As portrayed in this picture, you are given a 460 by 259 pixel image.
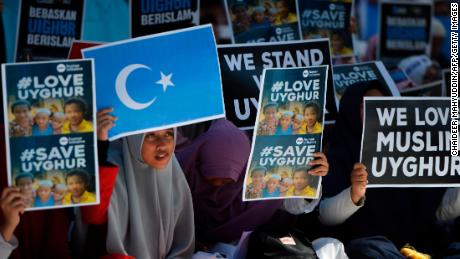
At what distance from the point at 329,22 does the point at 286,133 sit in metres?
2.69

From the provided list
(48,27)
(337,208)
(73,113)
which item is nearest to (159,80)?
(73,113)

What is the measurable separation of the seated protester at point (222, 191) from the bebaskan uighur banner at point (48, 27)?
162 centimetres

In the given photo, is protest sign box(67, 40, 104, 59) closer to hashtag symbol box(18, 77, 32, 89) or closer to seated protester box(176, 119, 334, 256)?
seated protester box(176, 119, 334, 256)

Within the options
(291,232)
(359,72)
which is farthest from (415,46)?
(291,232)

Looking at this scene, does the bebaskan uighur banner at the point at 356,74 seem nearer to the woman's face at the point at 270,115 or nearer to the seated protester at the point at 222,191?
the seated protester at the point at 222,191

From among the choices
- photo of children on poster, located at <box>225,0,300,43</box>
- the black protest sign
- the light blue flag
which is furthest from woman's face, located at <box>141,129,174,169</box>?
the black protest sign

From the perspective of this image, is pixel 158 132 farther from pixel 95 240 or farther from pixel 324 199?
pixel 324 199

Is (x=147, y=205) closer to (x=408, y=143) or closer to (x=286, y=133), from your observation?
(x=286, y=133)

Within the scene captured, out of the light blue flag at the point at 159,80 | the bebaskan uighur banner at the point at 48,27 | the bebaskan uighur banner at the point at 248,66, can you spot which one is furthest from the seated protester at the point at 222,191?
the bebaskan uighur banner at the point at 48,27

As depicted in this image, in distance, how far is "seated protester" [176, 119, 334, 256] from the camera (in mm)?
5289

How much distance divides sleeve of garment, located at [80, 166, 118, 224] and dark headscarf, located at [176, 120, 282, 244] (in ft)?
2.91

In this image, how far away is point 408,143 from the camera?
5.11m

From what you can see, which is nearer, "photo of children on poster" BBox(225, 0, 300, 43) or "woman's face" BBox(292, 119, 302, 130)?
"woman's face" BBox(292, 119, 302, 130)

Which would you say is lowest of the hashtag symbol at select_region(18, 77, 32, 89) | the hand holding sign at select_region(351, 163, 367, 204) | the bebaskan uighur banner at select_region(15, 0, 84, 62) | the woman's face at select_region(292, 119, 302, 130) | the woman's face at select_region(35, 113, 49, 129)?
the hand holding sign at select_region(351, 163, 367, 204)
